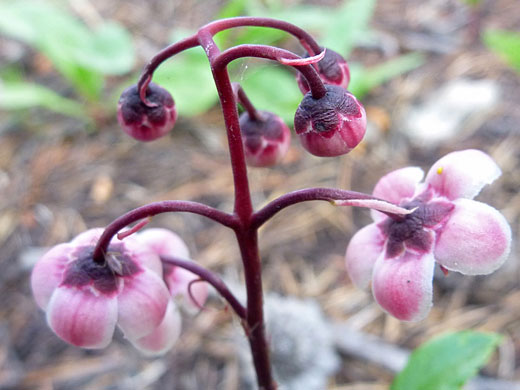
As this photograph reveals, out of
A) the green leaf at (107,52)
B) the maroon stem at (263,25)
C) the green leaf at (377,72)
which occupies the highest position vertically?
the green leaf at (107,52)

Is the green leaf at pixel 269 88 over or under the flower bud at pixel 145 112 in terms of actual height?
over

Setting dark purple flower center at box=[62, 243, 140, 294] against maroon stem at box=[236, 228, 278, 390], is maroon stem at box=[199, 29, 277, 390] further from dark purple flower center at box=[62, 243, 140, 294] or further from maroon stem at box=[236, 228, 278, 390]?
dark purple flower center at box=[62, 243, 140, 294]

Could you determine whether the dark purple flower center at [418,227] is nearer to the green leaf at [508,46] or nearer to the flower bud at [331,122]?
the flower bud at [331,122]

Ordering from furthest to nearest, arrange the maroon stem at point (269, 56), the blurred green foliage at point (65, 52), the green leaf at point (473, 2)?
the green leaf at point (473, 2) → the blurred green foliage at point (65, 52) → the maroon stem at point (269, 56)

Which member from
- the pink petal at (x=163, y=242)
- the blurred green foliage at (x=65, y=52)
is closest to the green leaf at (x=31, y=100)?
the blurred green foliage at (x=65, y=52)

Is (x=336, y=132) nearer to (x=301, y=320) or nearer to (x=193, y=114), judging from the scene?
(x=301, y=320)

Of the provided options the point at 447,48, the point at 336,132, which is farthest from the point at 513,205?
the point at 336,132
